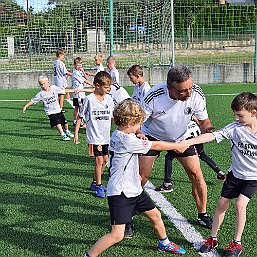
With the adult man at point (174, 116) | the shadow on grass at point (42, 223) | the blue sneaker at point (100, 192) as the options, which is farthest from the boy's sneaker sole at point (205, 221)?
the blue sneaker at point (100, 192)

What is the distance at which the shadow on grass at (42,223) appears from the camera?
4.82 meters

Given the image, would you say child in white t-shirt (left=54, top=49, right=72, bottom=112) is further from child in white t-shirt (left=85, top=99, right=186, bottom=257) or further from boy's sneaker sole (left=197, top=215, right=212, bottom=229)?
child in white t-shirt (left=85, top=99, right=186, bottom=257)

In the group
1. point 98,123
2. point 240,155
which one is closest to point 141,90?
point 98,123

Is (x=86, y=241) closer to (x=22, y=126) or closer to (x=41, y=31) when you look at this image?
(x=22, y=126)

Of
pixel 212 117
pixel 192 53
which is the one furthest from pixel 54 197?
pixel 192 53

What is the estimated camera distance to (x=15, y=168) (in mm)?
8008

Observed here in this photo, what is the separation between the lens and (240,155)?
4.42 m

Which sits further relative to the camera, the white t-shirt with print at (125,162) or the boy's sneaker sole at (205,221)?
the boy's sneaker sole at (205,221)

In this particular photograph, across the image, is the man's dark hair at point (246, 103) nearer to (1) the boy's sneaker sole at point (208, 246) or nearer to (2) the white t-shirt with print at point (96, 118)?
(1) the boy's sneaker sole at point (208, 246)

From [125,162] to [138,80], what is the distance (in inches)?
153

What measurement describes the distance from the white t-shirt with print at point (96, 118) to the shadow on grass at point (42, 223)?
0.98 metres

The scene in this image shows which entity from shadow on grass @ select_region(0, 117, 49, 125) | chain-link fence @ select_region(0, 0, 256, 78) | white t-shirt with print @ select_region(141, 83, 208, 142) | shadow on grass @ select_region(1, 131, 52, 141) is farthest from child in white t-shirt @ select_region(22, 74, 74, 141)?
chain-link fence @ select_region(0, 0, 256, 78)

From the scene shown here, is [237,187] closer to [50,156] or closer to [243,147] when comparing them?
[243,147]

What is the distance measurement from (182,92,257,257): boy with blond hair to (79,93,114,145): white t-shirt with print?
2.37m
